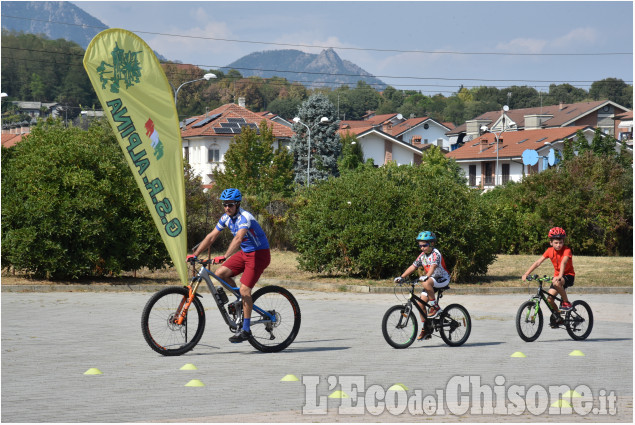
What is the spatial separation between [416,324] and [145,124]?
4.24 meters

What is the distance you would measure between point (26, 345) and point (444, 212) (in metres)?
12.2

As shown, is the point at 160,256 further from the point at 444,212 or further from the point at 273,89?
the point at 273,89

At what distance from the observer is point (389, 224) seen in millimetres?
20203

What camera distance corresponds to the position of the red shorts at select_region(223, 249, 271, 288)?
31.2 ft

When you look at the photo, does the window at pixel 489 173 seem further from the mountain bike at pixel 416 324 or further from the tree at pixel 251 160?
the mountain bike at pixel 416 324

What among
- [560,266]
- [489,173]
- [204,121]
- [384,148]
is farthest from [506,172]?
[560,266]

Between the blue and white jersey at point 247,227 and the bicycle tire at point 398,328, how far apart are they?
1898mm

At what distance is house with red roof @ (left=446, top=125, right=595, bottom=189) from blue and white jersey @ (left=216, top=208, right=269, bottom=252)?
2555 inches

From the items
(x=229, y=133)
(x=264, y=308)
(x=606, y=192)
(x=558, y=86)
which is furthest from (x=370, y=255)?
(x=558, y=86)

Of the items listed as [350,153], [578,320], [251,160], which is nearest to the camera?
[578,320]

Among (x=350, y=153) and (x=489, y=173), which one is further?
(x=489, y=173)

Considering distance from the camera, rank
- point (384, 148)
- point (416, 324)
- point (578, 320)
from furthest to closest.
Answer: point (384, 148)
point (578, 320)
point (416, 324)

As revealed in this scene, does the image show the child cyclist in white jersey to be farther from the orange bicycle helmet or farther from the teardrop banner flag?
the teardrop banner flag

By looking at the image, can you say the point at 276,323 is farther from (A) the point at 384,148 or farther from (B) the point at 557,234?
(A) the point at 384,148
